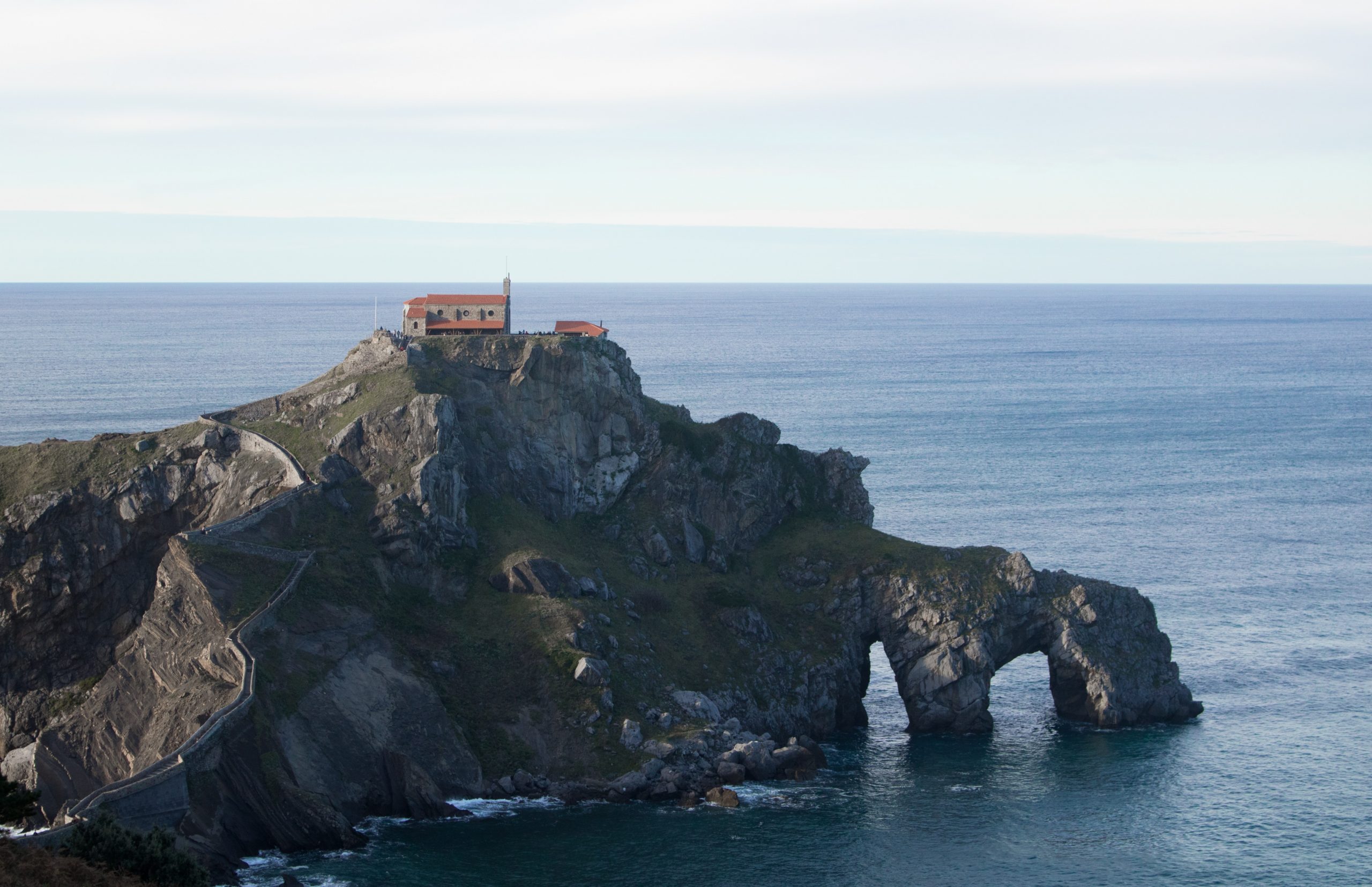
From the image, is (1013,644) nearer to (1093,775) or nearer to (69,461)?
(1093,775)

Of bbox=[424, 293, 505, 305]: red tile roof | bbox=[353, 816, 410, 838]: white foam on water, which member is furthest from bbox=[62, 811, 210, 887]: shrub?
bbox=[424, 293, 505, 305]: red tile roof

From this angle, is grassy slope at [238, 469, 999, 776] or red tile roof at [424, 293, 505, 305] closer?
grassy slope at [238, 469, 999, 776]

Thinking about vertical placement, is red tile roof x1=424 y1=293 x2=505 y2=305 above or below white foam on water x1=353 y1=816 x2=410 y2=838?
above

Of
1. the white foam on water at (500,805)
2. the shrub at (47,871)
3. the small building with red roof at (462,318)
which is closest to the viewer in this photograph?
the shrub at (47,871)

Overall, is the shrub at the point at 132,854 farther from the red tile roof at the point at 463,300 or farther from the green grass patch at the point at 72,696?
the red tile roof at the point at 463,300

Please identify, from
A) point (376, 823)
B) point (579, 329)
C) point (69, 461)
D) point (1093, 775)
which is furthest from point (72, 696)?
point (1093, 775)

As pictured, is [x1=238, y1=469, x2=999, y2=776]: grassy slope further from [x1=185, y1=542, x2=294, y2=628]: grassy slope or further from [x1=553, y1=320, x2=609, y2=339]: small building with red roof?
[x1=553, y1=320, x2=609, y2=339]: small building with red roof

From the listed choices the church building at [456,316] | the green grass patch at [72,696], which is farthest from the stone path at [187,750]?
the church building at [456,316]
